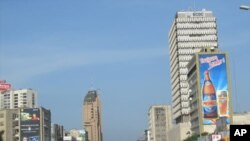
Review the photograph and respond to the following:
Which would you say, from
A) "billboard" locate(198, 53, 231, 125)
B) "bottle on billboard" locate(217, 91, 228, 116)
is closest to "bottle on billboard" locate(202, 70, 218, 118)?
"billboard" locate(198, 53, 231, 125)

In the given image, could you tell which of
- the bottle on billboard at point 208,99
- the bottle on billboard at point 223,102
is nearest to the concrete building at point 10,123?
the bottle on billboard at point 208,99

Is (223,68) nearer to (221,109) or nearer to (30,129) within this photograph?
(221,109)

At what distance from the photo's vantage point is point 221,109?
170875mm

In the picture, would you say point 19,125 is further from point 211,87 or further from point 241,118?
point 241,118


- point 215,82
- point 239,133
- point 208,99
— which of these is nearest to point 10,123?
point 208,99

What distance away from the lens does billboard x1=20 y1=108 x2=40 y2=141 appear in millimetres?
195125

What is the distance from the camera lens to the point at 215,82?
172 meters

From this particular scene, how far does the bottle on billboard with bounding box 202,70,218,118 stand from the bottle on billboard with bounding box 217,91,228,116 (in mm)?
1703

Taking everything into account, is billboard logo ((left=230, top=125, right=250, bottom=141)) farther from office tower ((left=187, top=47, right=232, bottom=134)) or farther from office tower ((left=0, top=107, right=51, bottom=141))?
office tower ((left=0, top=107, right=51, bottom=141))

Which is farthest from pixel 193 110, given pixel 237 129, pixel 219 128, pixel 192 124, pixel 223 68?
pixel 237 129

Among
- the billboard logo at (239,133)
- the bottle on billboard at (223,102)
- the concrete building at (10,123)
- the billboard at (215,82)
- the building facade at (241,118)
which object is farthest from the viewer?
the concrete building at (10,123)

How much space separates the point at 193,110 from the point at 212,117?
1414 cm

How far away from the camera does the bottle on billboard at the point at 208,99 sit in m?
169

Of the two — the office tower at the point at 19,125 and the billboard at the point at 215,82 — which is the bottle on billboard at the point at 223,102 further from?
the office tower at the point at 19,125
